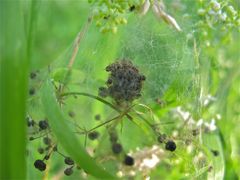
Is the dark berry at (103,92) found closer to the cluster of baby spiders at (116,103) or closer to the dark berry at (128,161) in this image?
the cluster of baby spiders at (116,103)

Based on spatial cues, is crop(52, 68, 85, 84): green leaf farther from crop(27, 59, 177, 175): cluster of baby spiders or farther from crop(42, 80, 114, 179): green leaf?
crop(42, 80, 114, 179): green leaf

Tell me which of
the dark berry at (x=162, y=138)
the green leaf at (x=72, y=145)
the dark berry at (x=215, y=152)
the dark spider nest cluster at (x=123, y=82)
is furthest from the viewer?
the dark berry at (x=215, y=152)

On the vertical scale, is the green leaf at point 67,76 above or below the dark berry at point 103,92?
above

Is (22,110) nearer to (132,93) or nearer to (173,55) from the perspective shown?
(132,93)

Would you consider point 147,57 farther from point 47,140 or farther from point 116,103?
point 47,140

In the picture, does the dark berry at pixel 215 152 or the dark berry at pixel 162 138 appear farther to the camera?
the dark berry at pixel 215 152

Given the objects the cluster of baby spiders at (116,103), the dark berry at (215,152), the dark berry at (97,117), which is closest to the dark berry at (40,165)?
the cluster of baby spiders at (116,103)

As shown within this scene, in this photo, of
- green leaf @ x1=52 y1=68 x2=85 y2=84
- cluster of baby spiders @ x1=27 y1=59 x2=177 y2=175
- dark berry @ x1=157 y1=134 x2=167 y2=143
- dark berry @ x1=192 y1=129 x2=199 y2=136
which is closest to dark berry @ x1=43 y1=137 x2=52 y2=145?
cluster of baby spiders @ x1=27 y1=59 x2=177 y2=175
